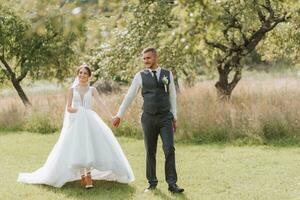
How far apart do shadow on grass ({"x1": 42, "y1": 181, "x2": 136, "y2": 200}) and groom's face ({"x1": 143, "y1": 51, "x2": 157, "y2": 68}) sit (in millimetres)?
1902

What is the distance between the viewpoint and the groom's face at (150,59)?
7590mm

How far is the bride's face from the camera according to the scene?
8.53m

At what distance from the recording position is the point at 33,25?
2.17 meters

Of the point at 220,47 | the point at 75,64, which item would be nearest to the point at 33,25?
the point at 220,47

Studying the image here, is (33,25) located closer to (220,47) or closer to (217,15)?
(217,15)

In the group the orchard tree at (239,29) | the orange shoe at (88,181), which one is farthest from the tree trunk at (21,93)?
the orange shoe at (88,181)

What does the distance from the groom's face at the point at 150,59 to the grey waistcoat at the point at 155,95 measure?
130mm

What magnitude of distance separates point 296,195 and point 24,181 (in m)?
4.27

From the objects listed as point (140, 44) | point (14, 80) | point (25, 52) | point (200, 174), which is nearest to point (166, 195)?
point (200, 174)

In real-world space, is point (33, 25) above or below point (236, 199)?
above

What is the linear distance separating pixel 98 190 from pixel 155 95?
174cm

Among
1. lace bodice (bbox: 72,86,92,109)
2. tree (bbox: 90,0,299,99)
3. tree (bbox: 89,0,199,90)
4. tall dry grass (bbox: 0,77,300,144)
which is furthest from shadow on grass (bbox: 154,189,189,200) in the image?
tree (bbox: 89,0,199,90)

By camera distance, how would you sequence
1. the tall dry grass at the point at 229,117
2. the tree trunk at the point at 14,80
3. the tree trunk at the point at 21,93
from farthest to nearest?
the tree trunk at the point at 14,80
the tree trunk at the point at 21,93
the tall dry grass at the point at 229,117

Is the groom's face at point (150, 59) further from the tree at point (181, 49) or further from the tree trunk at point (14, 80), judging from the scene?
the tree trunk at point (14, 80)
